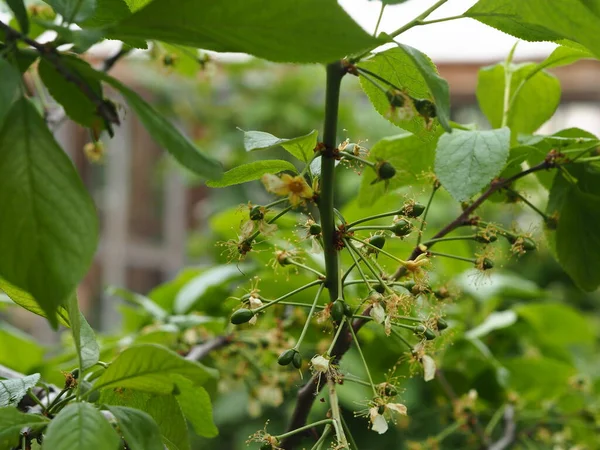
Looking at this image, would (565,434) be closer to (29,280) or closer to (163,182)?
(29,280)

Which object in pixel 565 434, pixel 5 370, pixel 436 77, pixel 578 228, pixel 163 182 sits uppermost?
pixel 436 77

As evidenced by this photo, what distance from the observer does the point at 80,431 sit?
276 mm

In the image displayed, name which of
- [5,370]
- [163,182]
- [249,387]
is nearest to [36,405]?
[5,370]

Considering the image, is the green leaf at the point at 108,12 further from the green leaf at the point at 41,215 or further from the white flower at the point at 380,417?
the white flower at the point at 380,417

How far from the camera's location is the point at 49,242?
0.84 ft

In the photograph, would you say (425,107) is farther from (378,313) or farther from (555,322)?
(555,322)

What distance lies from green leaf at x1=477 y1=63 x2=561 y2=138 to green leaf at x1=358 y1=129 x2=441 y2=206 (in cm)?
9

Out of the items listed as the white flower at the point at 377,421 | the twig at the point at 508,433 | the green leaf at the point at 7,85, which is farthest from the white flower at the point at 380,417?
the twig at the point at 508,433

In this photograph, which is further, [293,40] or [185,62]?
[185,62]

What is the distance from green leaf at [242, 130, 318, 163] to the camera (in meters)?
0.32

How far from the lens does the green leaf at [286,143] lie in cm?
32

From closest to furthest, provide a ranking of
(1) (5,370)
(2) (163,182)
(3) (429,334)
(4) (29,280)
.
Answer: (4) (29,280)
(3) (429,334)
(1) (5,370)
(2) (163,182)

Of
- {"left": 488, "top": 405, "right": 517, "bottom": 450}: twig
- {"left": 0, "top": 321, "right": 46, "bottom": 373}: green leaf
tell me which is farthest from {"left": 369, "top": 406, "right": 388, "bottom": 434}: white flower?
{"left": 0, "top": 321, "right": 46, "bottom": 373}: green leaf

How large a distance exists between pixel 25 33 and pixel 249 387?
1.56ft
